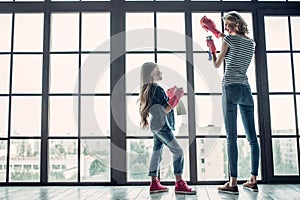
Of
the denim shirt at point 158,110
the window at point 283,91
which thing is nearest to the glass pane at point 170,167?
the denim shirt at point 158,110

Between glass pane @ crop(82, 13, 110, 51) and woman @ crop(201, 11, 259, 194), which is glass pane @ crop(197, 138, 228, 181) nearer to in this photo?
woman @ crop(201, 11, 259, 194)

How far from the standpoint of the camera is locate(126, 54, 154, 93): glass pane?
9.31 feet

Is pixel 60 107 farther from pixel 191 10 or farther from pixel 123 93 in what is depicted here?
pixel 191 10

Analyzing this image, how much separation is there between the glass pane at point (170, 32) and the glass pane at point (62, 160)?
1192 millimetres

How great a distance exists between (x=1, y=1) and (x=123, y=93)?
1.43 meters

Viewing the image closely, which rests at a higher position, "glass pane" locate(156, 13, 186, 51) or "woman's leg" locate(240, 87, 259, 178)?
"glass pane" locate(156, 13, 186, 51)

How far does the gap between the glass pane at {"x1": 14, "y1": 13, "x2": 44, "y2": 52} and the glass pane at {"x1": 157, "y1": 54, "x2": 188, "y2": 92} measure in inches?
44.3

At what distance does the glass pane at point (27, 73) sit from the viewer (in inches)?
114

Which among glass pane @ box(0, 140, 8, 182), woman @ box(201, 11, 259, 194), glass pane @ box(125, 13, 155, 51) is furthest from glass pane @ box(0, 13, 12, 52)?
woman @ box(201, 11, 259, 194)

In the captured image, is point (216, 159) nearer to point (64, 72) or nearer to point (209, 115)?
point (209, 115)

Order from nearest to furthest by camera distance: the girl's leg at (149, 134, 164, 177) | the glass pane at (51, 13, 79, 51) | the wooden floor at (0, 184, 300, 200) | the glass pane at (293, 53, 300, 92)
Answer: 1. the wooden floor at (0, 184, 300, 200)
2. the girl's leg at (149, 134, 164, 177)
3. the glass pane at (293, 53, 300, 92)
4. the glass pane at (51, 13, 79, 51)

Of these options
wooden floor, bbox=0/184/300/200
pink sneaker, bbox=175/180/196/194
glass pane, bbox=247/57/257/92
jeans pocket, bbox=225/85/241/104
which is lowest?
wooden floor, bbox=0/184/300/200

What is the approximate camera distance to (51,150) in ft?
9.23

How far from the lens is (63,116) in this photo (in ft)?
9.37
